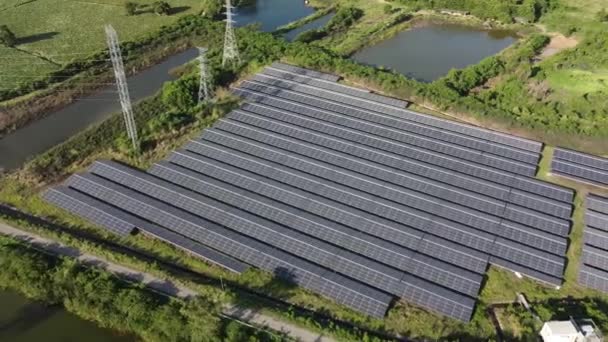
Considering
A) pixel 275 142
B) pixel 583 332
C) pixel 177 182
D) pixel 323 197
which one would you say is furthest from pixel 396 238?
pixel 177 182

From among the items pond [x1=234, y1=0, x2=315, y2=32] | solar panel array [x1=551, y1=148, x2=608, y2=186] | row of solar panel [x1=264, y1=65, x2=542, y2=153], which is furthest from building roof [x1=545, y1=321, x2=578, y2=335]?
pond [x1=234, y1=0, x2=315, y2=32]

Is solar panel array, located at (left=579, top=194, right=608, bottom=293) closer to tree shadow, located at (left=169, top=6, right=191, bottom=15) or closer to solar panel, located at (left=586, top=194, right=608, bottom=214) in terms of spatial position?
solar panel, located at (left=586, top=194, right=608, bottom=214)

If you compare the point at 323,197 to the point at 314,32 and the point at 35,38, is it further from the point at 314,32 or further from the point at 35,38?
the point at 35,38

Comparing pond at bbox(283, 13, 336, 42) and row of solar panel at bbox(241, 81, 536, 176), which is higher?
pond at bbox(283, 13, 336, 42)

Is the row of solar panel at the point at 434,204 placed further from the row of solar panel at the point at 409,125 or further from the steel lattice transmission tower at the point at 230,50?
the steel lattice transmission tower at the point at 230,50

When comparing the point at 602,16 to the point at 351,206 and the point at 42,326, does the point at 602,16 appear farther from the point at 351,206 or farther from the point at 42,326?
the point at 42,326

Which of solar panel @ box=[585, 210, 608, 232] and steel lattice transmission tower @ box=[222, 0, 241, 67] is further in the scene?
steel lattice transmission tower @ box=[222, 0, 241, 67]
